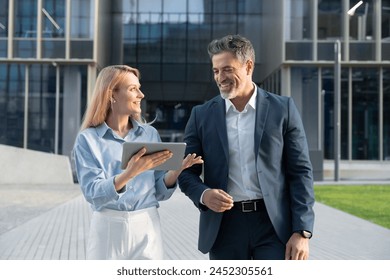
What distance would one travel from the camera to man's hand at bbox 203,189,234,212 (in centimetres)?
187

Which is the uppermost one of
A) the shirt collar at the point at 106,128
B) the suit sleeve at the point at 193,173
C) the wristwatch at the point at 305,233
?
the shirt collar at the point at 106,128

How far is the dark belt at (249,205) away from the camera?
79.0 inches

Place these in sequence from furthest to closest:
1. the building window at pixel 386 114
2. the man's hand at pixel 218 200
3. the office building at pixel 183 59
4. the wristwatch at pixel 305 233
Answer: the building window at pixel 386 114 < the office building at pixel 183 59 < the wristwatch at pixel 305 233 < the man's hand at pixel 218 200

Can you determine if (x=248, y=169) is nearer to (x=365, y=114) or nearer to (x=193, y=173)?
(x=193, y=173)

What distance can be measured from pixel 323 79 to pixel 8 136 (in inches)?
208

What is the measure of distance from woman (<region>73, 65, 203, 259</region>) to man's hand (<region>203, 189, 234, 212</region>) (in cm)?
9

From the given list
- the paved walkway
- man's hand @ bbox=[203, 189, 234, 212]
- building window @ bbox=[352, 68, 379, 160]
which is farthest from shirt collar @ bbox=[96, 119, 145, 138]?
building window @ bbox=[352, 68, 379, 160]

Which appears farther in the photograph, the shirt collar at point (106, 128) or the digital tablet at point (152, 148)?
the shirt collar at point (106, 128)

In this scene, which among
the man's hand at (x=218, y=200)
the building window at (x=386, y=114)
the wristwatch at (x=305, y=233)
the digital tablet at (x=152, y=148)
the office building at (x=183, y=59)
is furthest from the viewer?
the building window at (x=386, y=114)

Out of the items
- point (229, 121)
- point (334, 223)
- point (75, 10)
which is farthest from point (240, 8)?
point (229, 121)

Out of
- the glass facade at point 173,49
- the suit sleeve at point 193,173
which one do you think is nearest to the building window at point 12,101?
the glass facade at point 173,49

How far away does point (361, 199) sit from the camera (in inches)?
348

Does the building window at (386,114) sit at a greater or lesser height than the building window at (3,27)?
lesser

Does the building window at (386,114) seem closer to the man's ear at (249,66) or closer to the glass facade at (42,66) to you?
the glass facade at (42,66)
